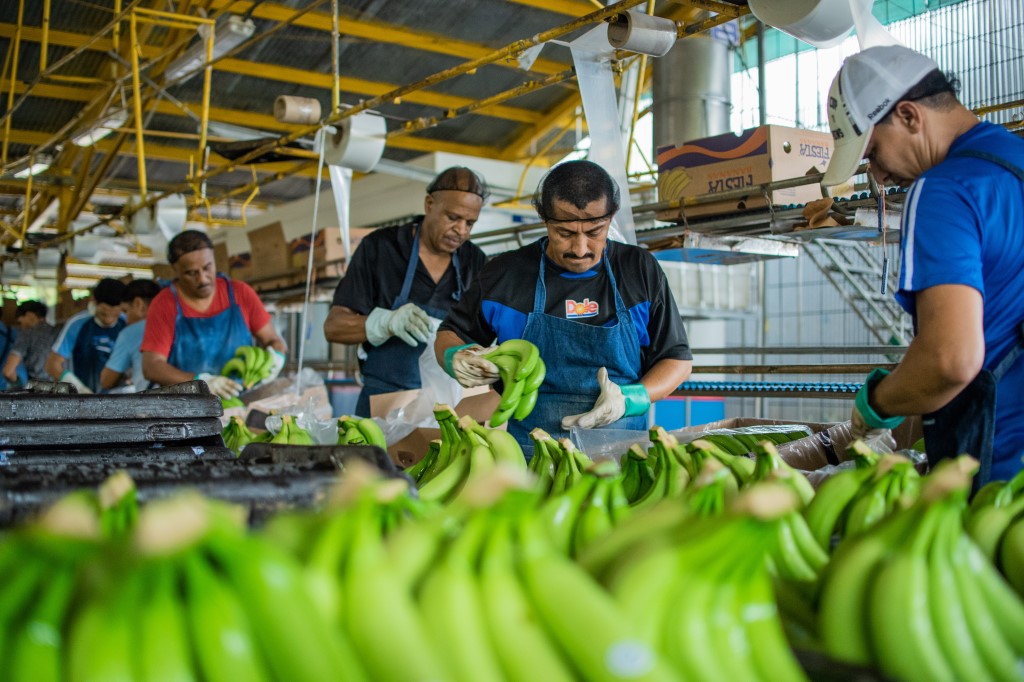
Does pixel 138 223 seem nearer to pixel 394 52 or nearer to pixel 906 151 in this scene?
pixel 394 52

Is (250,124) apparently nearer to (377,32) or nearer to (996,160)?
(377,32)

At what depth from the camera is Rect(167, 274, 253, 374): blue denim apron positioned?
4.93 meters

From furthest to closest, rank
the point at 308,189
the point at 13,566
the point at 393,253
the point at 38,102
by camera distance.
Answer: the point at 308,189 → the point at 38,102 → the point at 393,253 → the point at 13,566

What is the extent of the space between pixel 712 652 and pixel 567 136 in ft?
35.8

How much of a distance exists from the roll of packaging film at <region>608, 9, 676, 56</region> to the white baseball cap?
4.55ft

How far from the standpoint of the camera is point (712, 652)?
87cm

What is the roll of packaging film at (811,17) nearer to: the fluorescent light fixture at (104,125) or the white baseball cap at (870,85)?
the white baseball cap at (870,85)

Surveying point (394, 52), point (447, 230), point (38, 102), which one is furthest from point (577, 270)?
point (38, 102)

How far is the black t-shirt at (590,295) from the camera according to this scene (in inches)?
124

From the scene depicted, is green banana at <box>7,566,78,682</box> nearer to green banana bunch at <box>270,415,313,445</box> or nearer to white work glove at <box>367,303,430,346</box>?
green banana bunch at <box>270,415,313,445</box>

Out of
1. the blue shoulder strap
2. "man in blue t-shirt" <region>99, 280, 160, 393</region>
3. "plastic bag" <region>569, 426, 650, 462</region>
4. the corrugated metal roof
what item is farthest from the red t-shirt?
the blue shoulder strap

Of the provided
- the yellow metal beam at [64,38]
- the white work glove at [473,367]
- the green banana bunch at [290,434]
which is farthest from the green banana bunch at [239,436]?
the yellow metal beam at [64,38]

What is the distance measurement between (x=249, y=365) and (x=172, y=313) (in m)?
0.57

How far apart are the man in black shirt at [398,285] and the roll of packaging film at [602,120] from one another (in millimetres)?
525
